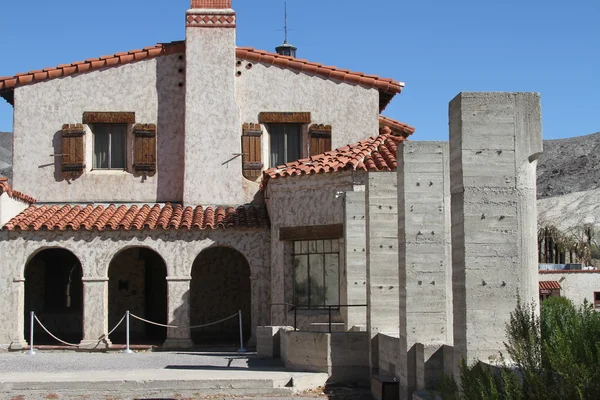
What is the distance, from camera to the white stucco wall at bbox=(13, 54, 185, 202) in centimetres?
2634

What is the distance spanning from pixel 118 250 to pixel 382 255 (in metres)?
10.5

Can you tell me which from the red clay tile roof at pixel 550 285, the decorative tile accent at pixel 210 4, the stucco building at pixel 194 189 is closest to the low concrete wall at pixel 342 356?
the stucco building at pixel 194 189

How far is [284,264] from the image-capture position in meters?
23.5

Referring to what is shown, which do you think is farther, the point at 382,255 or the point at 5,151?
the point at 5,151

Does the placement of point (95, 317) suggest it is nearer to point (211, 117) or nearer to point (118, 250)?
point (118, 250)

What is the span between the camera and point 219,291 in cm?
2834

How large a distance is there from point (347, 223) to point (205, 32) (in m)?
10.1

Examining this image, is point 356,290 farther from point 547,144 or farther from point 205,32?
point 547,144

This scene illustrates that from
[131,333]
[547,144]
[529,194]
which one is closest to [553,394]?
[529,194]

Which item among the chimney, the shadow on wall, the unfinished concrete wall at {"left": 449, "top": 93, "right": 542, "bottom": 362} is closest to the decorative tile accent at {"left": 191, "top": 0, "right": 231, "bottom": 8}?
the chimney

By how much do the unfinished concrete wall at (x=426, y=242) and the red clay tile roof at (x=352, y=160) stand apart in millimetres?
8053

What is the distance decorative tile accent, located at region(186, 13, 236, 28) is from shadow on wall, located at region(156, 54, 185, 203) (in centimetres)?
103

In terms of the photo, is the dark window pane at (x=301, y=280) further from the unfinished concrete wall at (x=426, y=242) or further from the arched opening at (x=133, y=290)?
the unfinished concrete wall at (x=426, y=242)

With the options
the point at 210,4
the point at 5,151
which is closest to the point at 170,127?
the point at 210,4
